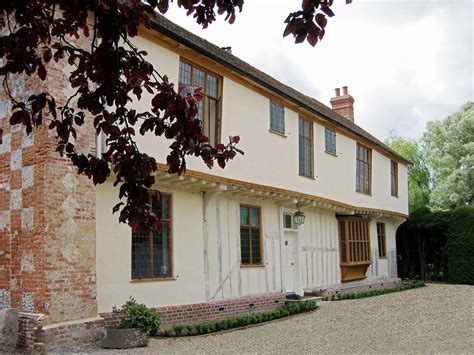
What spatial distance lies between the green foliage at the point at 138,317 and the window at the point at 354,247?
36.0ft

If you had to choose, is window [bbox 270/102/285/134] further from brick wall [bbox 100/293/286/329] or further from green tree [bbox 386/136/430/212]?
green tree [bbox 386/136/430/212]

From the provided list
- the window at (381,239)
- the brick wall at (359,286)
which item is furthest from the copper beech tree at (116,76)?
the window at (381,239)

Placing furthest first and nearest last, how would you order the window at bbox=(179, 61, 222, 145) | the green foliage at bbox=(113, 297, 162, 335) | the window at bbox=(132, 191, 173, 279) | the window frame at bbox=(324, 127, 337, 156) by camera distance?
the window frame at bbox=(324, 127, 337, 156) < the window at bbox=(179, 61, 222, 145) < the window at bbox=(132, 191, 173, 279) < the green foliage at bbox=(113, 297, 162, 335)

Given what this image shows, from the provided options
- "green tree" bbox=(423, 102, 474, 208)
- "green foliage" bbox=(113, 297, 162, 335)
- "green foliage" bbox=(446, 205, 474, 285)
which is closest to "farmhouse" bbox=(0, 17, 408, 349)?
"green foliage" bbox=(113, 297, 162, 335)

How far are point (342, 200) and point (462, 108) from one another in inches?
883

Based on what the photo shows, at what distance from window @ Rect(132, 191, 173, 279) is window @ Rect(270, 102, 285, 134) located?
504 centimetres

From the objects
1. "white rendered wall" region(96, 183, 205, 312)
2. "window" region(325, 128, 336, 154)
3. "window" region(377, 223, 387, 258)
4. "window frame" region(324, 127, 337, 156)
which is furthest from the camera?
"window" region(377, 223, 387, 258)

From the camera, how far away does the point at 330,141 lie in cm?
2030

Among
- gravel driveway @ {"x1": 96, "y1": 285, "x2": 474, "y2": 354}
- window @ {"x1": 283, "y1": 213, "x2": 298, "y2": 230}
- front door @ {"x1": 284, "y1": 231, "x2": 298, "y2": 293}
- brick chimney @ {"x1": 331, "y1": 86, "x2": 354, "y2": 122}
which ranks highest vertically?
brick chimney @ {"x1": 331, "y1": 86, "x2": 354, "y2": 122}

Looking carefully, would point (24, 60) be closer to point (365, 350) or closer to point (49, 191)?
point (49, 191)

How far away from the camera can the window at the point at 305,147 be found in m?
18.1

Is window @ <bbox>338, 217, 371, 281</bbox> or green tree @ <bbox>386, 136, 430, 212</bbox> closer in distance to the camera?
window @ <bbox>338, 217, 371, 281</bbox>

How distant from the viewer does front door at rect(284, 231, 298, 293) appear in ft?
56.4

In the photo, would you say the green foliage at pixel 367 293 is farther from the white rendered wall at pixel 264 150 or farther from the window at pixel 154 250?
the window at pixel 154 250
